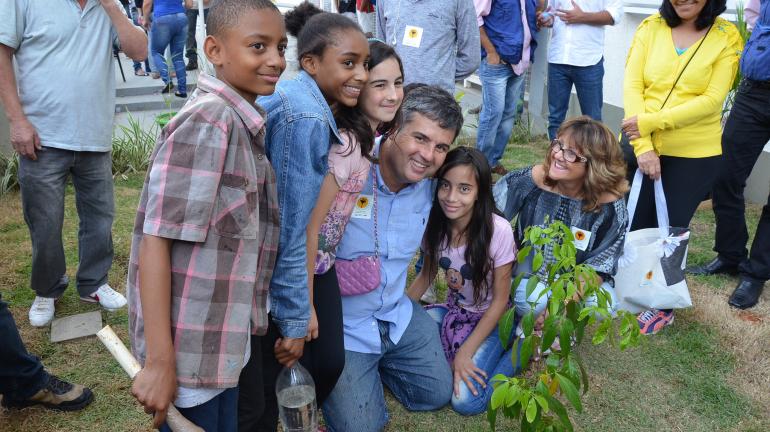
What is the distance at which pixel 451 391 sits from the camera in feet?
8.29

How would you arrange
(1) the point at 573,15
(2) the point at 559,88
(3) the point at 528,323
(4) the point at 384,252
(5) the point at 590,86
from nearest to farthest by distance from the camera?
(3) the point at 528,323
(4) the point at 384,252
(1) the point at 573,15
(5) the point at 590,86
(2) the point at 559,88

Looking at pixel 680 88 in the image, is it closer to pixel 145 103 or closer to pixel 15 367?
pixel 15 367

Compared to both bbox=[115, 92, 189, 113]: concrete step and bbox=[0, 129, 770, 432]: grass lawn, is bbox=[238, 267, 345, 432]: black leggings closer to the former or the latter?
bbox=[0, 129, 770, 432]: grass lawn

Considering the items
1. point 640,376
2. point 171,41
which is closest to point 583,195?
point 640,376

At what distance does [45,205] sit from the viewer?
2.77m

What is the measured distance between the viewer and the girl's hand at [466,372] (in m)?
2.52

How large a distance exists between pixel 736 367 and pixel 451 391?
4.44ft

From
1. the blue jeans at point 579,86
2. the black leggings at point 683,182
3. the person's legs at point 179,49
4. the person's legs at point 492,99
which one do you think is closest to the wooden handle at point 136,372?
the black leggings at point 683,182

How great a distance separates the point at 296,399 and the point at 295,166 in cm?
89

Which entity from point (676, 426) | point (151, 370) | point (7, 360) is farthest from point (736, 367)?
point (7, 360)

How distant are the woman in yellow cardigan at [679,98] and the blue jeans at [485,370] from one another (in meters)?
0.84

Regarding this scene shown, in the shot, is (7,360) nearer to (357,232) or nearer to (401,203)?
(357,232)

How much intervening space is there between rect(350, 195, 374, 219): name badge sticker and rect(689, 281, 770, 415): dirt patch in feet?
5.89

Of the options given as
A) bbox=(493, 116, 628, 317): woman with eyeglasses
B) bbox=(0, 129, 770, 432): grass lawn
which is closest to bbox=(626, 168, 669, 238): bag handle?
bbox=(493, 116, 628, 317): woman with eyeglasses
